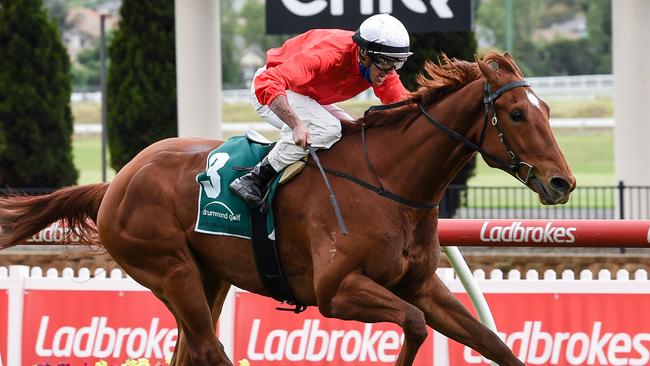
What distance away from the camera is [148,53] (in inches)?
591

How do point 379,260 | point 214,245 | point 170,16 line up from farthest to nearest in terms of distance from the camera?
point 170,16 → point 214,245 → point 379,260

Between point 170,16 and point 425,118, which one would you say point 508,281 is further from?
point 170,16

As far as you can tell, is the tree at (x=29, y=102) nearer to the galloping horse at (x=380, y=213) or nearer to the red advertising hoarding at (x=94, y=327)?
the red advertising hoarding at (x=94, y=327)

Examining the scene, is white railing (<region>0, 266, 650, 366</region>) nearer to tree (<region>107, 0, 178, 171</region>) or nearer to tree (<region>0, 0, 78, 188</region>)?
tree (<region>107, 0, 178, 171</region>)

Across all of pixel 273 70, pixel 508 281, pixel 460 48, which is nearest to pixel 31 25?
pixel 460 48

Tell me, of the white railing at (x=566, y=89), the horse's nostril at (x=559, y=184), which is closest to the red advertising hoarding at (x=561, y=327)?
the horse's nostril at (x=559, y=184)

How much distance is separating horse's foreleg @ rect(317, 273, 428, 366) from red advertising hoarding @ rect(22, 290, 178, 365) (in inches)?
110

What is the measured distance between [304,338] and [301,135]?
2.68 m

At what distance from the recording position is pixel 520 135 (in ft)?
15.5

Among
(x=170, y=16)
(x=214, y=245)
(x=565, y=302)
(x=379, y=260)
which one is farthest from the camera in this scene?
(x=170, y=16)

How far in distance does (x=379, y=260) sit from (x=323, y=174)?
0.46 m

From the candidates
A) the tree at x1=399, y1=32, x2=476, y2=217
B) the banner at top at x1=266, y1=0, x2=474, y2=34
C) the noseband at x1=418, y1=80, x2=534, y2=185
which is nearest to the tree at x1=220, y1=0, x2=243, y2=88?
the tree at x1=399, y1=32, x2=476, y2=217

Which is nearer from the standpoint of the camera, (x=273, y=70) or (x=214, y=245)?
(x=273, y=70)

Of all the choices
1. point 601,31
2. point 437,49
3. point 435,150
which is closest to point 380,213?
point 435,150
